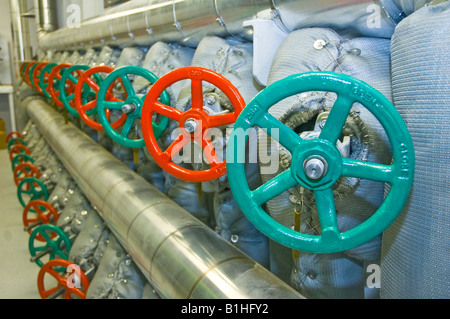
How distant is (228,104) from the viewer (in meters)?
1.19

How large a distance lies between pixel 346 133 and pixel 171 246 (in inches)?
27.4

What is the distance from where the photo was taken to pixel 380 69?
0.87 metres

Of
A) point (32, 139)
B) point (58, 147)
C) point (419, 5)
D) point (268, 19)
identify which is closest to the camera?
point (419, 5)

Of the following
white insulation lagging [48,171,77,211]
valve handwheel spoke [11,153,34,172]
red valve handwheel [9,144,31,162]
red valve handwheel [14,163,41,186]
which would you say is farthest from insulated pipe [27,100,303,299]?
red valve handwheel [9,144,31,162]

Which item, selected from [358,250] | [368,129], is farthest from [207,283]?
[368,129]

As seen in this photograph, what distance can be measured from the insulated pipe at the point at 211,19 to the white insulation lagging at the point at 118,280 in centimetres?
109

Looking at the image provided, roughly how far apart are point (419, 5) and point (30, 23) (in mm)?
6607

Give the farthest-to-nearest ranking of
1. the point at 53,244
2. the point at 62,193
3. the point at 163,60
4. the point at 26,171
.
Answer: the point at 26,171, the point at 62,193, the point at 53,244, the point at 163,60

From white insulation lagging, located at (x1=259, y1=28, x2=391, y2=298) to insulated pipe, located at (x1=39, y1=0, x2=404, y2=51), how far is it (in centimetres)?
4

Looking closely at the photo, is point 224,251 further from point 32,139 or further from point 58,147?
point 32,139

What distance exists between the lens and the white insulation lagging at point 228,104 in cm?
123

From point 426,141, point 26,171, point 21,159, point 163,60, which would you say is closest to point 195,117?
point 426,141

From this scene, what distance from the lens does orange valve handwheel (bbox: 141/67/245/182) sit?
0.98 meters

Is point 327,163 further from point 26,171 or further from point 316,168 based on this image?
point 26,171
